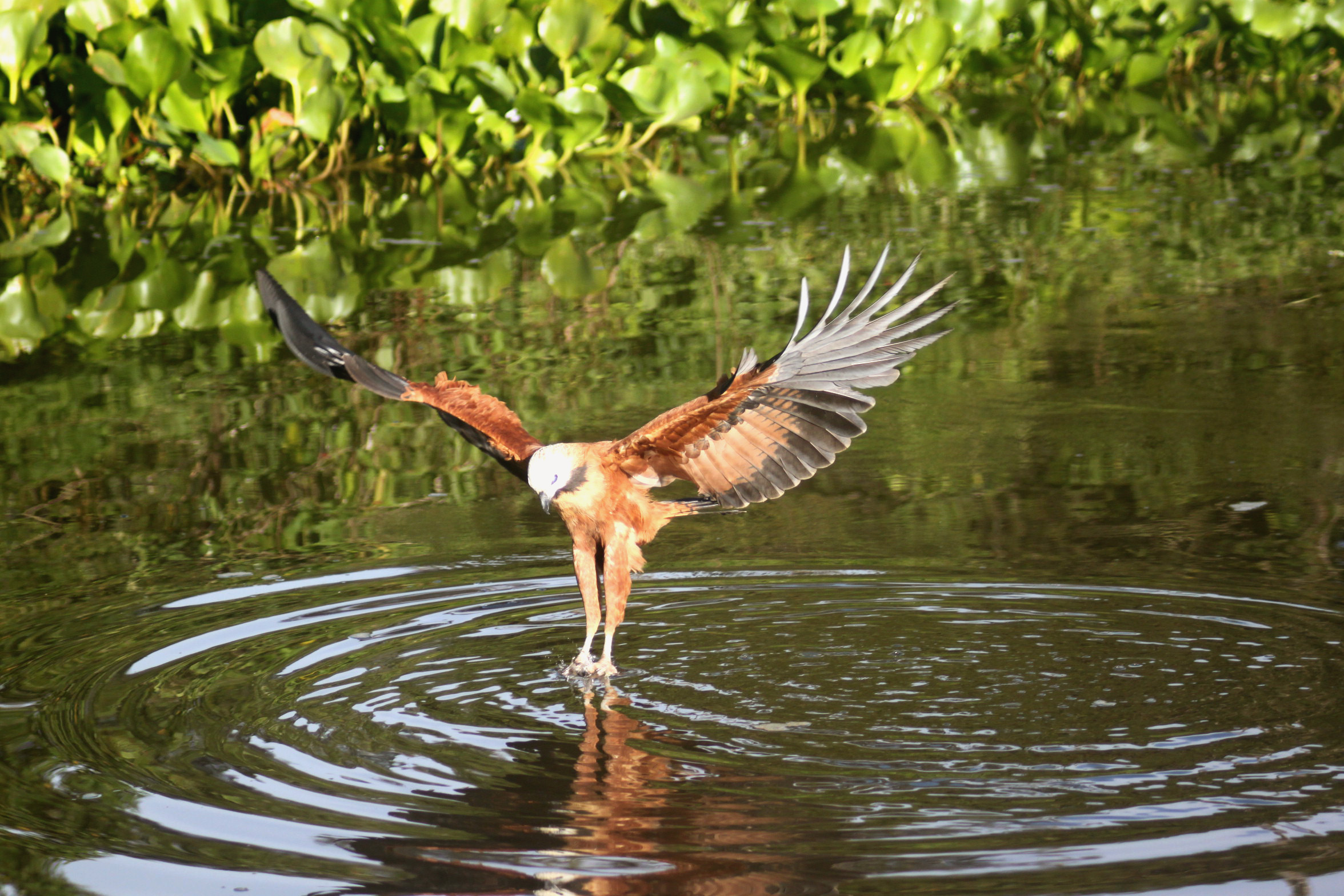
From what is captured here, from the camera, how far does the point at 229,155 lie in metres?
13.3

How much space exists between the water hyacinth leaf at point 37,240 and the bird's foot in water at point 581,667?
803cm

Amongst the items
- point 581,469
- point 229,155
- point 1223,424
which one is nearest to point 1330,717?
point 581,469

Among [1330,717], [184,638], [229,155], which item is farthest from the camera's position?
[229,155]

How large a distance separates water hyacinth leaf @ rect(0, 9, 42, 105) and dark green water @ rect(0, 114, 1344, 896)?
3.26 meters

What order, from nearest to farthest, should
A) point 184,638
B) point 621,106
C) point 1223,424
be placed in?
point 184,638, point 1223,424, point 621,106

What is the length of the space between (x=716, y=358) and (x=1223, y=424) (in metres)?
2.39

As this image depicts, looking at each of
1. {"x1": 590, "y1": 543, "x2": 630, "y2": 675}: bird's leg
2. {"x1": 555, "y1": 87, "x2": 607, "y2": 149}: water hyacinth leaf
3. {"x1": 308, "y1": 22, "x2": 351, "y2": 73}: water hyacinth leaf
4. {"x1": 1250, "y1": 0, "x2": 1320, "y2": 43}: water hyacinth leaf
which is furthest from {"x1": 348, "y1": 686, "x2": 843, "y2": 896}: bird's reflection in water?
{"x1": 1250, "y1": 0, "x2": 1320, "y2": 43}: water hyacinth leaf

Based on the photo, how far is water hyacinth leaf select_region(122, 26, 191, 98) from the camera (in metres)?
12.7

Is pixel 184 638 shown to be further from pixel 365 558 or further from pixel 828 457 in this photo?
pixel 828 457

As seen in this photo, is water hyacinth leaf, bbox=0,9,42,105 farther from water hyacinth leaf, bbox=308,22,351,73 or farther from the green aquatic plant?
water hyacinth leaf, bbox=308,22,351,73

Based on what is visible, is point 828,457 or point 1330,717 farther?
point 828,457

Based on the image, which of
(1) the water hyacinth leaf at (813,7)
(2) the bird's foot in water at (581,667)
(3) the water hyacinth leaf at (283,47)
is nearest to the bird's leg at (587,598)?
(2) the bird's foot in water at (581,667)

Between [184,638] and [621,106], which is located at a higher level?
[621,106]

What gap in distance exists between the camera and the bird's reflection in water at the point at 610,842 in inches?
138
